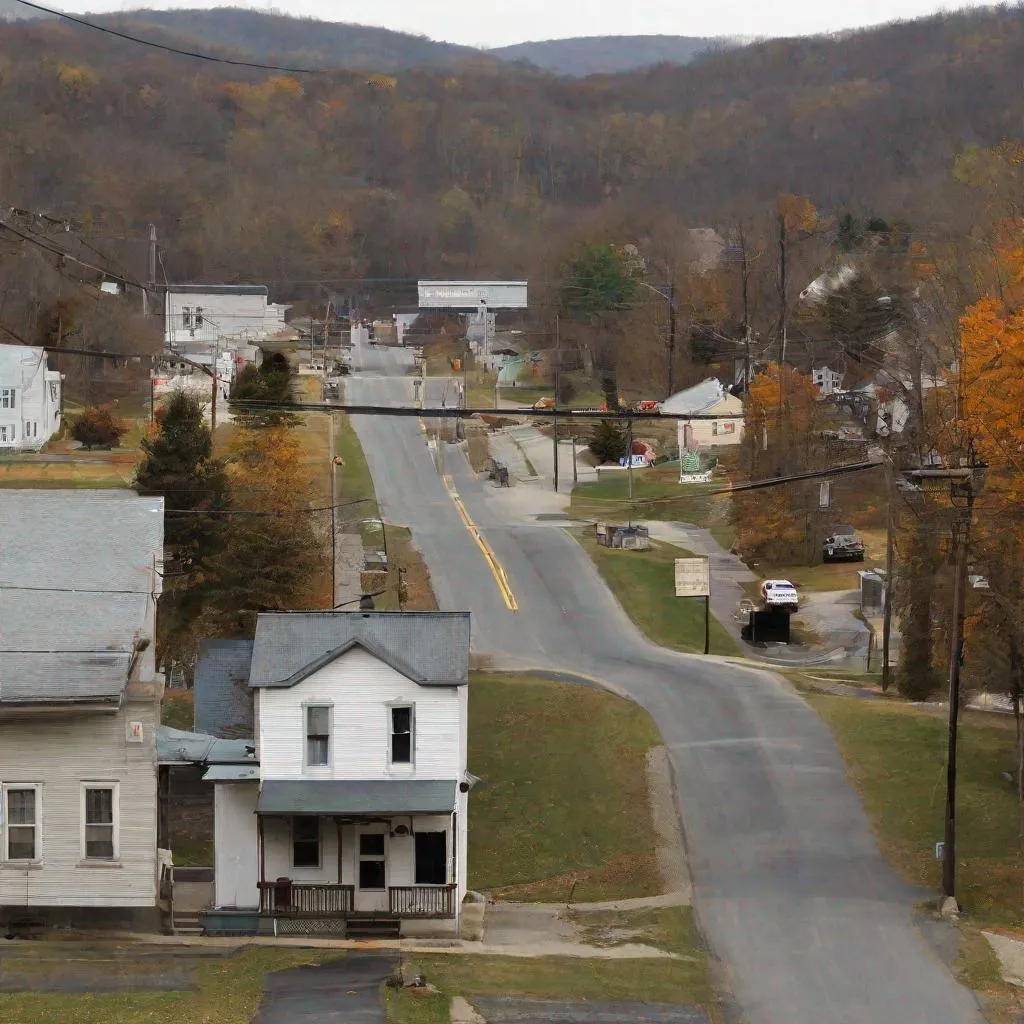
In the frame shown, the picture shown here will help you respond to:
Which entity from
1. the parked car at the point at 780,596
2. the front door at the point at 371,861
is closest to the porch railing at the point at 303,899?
the front door at the point at 371,861

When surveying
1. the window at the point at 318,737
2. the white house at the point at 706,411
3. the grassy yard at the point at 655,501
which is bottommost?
the window at the point at 318,737

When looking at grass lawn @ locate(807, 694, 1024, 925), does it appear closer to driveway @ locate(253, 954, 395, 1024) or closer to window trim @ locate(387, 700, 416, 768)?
window trim @ locate(387, 700, 416, 768)

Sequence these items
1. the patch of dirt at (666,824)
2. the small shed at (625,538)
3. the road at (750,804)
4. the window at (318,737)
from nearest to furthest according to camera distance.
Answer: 1. the road at (750,804)
2. the window at (318,737)
3. the patch of dirt at (666,824)
4. the small shed at (625,538)

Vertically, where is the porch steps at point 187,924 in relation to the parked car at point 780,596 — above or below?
below

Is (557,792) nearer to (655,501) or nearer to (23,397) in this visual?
(655,501)

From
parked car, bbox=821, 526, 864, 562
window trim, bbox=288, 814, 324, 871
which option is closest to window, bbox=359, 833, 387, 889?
window trim, bbox=288, 814, 324, 871

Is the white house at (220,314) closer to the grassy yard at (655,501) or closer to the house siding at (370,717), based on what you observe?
the grassy yard at (655,501)

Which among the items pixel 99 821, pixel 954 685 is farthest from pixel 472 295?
pixel 99 821

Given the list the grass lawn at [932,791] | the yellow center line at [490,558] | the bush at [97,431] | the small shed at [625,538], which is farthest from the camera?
the bush at [97,431]
